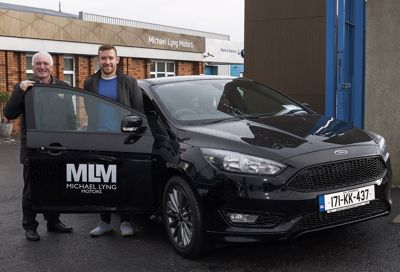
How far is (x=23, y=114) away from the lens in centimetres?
500

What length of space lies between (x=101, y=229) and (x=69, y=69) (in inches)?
658

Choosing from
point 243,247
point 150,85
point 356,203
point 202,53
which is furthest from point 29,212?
point 202,53

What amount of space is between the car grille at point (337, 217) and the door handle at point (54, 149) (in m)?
2.16

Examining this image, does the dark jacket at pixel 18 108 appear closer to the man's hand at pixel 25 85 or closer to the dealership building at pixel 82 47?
the man's hand at pixel 25 85

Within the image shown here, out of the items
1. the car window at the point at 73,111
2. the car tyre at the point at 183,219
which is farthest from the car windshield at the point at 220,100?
the car tyre at the point at 183,219

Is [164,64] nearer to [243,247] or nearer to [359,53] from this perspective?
[359,53]

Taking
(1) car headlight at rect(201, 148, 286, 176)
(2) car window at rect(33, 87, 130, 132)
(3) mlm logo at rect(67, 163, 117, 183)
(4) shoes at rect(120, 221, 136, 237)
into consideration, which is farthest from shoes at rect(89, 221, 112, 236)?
(1) car headlight at rect(201, 148, 286, 176)

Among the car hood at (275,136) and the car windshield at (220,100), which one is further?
the car windshield at (220,100)

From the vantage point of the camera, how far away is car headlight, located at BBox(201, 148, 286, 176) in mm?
3850

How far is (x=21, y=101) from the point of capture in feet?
16.2

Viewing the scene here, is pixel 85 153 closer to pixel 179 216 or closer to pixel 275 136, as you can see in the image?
pixel 179 216

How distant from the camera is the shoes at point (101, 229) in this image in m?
5.14

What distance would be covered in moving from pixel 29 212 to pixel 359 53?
20.0ft

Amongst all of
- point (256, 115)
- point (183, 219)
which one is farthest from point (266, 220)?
point (256, 115)
